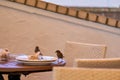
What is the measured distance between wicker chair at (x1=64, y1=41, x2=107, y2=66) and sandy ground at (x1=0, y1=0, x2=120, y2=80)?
621mm

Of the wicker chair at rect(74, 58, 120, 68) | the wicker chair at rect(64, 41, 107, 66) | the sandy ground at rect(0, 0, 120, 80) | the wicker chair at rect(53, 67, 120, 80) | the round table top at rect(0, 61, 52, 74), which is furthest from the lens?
the sandy ground at rect(0, 0, 120, 80)

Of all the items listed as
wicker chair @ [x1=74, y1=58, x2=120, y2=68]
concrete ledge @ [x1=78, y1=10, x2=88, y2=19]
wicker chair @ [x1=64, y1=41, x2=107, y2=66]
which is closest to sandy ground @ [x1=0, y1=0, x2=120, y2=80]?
concrete ledge @ [x1=78, y1=10, x2=88, y2=19]

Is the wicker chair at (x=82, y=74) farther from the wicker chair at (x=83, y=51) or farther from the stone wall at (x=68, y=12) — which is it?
the stone wall at (x=68, y=12)

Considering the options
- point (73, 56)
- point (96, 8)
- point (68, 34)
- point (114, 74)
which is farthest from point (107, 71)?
point (96, 8)

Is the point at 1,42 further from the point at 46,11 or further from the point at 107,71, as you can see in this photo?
the point at 107,71

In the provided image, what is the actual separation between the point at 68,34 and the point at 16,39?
533mm

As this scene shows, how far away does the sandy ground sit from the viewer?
293 cm

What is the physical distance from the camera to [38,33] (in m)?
2.96

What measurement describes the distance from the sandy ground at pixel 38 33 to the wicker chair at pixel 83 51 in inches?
24.4

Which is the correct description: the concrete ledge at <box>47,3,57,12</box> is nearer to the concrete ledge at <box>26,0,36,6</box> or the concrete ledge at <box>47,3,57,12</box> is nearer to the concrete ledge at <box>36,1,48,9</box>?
the concrete ledge at <box>36,1,48,9</box>

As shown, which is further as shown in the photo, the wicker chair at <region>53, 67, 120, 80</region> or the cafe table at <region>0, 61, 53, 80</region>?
the cafe table at <region>0, 61, 53, 80</region>

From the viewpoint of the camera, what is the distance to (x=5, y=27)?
2924 mm

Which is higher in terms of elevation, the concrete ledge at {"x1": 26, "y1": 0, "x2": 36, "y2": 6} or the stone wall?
the concrete ledge at {"x1": 26, "y1": 0, "x2": 36, "y2": 6}

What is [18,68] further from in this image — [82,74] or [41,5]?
[41,5]
